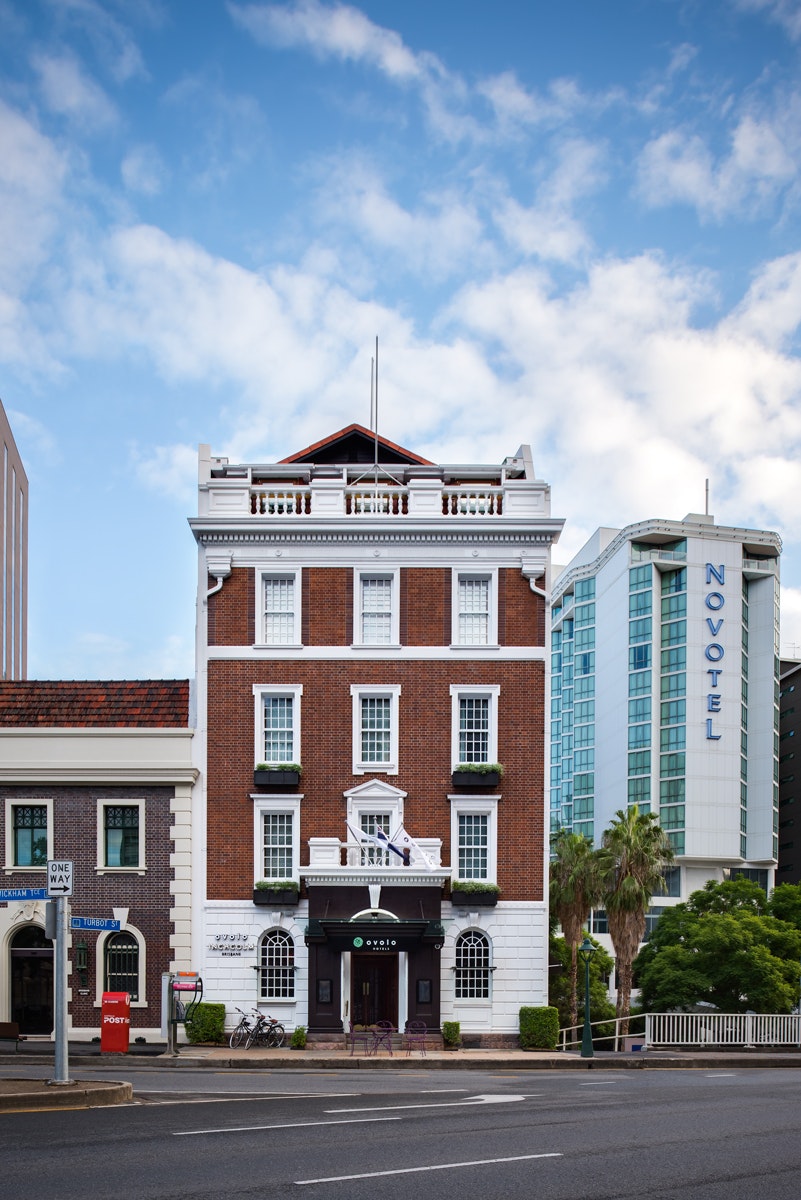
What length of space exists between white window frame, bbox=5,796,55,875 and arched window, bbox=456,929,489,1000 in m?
11.0

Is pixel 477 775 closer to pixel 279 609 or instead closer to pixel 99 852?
pixel 279 609

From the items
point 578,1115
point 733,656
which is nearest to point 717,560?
point 733,656

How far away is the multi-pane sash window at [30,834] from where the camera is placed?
120 feet

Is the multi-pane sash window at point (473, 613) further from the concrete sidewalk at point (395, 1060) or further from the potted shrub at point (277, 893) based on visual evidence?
the concrete sidewalk at point (395, 1060)

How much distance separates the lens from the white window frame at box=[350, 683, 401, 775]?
36.8 m

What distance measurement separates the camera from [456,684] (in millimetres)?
37156

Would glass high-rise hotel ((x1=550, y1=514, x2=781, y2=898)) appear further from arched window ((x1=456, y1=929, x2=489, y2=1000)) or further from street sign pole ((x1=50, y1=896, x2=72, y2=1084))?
street sign pole ((x1=50, y1=896, x2=72, y2=1084))

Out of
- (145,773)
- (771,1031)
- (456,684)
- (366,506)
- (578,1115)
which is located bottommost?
(771,1031)

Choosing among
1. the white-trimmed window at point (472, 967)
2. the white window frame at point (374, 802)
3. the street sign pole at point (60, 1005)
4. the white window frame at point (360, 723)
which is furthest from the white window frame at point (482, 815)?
the street sign pole at point (60, 1005)

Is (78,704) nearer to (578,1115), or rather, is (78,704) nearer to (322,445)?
(322,445)

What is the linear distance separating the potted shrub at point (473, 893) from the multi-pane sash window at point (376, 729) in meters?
3.90

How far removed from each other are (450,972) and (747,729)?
94140mm

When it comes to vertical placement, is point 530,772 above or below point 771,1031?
above

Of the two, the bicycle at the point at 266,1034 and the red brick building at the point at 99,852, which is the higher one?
the red brick building at the point at 99,852
